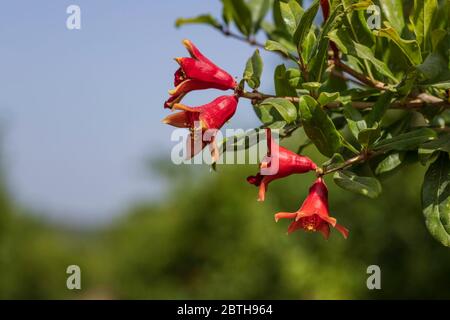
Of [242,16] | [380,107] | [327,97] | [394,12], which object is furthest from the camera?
[242,16]

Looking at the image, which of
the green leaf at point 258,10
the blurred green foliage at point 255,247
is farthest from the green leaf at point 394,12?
the blurred green foliage at point 255,247

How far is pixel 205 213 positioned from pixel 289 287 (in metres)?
1.91

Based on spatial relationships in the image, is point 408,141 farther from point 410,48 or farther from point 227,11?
point 227,11

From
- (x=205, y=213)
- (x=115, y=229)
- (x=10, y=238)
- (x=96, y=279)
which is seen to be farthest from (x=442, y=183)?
(x=96, y=279)

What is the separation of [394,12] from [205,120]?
486 mm

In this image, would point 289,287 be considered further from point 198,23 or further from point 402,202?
point 198,23

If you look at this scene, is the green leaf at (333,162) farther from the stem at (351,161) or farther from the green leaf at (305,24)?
the green leaf at (305,24)

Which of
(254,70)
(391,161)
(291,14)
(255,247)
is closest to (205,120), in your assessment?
(254,70)

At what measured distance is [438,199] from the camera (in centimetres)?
120

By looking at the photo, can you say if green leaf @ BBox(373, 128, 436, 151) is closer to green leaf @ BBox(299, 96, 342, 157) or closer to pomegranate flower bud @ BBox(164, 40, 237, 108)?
green leaf @ BBox(299, 96, 342, 157)

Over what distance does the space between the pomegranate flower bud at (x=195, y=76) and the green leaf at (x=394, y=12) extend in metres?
0.36

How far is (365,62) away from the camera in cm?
133

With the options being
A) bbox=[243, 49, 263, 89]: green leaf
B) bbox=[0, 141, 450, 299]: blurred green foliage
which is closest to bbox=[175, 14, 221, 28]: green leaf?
bbox=[243, 49, 263, 89]: green leaf

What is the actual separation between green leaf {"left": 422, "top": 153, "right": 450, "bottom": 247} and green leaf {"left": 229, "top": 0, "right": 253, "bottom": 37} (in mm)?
784
